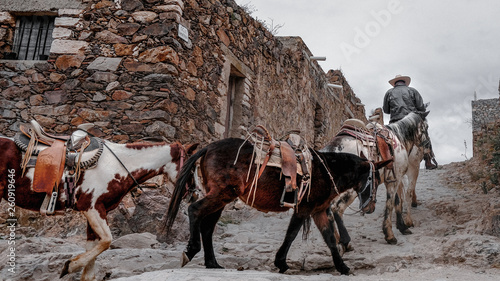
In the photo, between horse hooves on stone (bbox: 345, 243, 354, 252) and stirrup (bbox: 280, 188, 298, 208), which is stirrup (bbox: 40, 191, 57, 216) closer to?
stirrup (bbox: 280, 188, 298, 208)

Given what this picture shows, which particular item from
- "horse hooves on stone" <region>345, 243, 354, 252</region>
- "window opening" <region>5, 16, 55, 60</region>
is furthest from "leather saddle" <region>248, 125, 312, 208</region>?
"window opening" <region>5, 16, 55, 60</region>

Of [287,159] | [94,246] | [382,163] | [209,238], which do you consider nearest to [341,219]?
[382,163]

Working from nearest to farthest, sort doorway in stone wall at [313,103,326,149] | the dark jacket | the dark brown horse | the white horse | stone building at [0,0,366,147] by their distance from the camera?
the dark brown horse → the white horse → stone building at [0,0,366,147] → the dark jacket → doorway in stone wall at [313,103,326,149]

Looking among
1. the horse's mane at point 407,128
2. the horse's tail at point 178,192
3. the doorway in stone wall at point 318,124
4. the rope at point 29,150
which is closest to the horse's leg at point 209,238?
the horse's tail at point 178,192

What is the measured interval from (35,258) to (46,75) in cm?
327

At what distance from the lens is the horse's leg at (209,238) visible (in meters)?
4.19

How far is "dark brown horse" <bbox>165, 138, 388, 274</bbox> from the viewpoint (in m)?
4.03

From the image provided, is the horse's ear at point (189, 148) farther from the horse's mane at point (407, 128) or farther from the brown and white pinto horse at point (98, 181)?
the horse's mane at point (407, 128)

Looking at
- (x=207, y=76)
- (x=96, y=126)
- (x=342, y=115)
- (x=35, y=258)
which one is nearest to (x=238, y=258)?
(x=35, y=258)

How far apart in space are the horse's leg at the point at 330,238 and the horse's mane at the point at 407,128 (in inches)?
95.3

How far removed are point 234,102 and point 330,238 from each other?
4632 mm

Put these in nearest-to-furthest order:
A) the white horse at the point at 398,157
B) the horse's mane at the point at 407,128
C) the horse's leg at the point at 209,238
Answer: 1. the horse's leg at the point at 209,238
2. the white horse at the point at 398,157
3. the horse's mane at the point at 407,128

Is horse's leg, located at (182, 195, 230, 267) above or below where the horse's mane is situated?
below

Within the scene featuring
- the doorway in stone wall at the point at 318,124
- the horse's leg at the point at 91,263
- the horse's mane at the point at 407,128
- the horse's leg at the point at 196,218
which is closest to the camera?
the horse's leg at the point at 91,263
